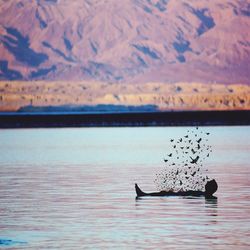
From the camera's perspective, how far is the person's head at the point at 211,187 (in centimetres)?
5000

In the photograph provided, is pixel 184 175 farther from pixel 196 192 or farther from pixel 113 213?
pixel 113 213

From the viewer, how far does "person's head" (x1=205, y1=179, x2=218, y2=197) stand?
5000cm

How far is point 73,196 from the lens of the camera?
170ft

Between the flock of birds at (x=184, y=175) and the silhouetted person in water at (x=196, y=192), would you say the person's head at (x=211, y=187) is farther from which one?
the flock of birds at (x=184, y=175)

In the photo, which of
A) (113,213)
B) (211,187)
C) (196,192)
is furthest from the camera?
(196,192)

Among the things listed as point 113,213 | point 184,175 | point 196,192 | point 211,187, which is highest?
point 184,175

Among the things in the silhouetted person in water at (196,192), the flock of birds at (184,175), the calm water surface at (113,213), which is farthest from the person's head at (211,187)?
the flock of birds at (184,175)

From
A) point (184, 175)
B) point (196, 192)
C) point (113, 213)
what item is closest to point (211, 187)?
point (196, 192)

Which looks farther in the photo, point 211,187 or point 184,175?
point 184,175

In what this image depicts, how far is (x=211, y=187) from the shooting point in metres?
50.1

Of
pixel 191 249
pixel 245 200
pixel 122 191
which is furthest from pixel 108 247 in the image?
pixel 122 191

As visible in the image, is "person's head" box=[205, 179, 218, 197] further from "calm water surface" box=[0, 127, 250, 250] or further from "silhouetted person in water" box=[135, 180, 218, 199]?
"calm water surface" box=[0, 127, 250, 250]

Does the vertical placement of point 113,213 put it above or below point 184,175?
below

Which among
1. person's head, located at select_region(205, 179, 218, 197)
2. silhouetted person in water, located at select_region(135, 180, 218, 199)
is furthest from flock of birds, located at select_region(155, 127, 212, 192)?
person's head, located at select_region(205, 179, 218, 197)
